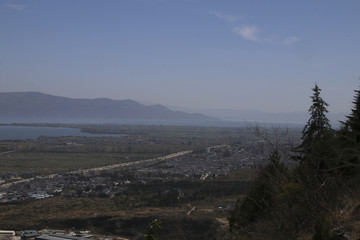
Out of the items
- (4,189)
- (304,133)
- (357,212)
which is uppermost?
(304,133)

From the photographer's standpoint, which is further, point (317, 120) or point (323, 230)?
point (317, 120)

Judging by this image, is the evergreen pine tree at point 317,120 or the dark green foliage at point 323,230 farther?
the evergreen pine tree at point 317,120

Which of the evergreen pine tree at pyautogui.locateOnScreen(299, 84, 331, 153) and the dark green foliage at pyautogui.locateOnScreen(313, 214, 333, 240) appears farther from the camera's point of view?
the evergreen pine tree at pyautogui.locateOnScreen(299, 84, 331, 153)

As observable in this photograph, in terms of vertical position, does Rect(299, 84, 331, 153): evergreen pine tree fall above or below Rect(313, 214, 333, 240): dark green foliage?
above

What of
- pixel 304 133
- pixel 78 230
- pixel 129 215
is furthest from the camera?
pixel 129 215

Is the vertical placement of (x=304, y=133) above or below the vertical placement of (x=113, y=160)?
above

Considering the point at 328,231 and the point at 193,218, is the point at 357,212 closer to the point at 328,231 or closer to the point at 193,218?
the point at 328,231

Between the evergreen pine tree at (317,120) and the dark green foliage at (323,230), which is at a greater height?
the evergreen pine tree at (317,120)

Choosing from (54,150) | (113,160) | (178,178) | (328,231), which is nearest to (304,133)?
(328,231)

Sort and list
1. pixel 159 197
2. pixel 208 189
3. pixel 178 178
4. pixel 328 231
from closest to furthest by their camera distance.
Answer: pixel 328 231 < pixel 159 197 < pixel 208 189 < pixel 178 178

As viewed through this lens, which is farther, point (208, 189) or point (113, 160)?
point (113, 160)
